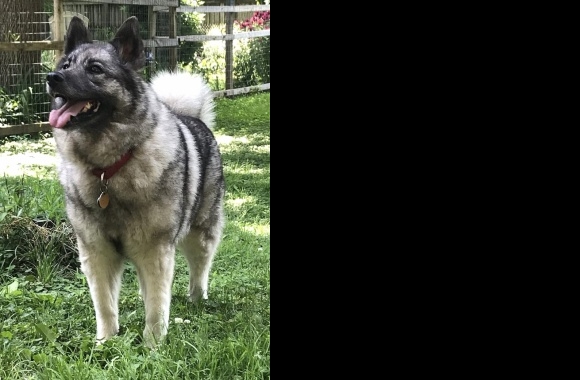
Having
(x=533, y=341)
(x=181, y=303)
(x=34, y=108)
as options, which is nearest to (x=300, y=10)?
(x=533, y=341)

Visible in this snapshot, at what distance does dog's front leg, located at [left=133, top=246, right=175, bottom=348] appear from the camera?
1646 mm

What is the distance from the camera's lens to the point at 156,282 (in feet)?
5.49

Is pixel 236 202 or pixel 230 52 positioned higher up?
pixel 230 52

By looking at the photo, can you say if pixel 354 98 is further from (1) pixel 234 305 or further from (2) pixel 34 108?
(2) pixel 34 108

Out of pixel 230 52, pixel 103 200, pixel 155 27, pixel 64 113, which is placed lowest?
pixel 103 200

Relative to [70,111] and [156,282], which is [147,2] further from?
[156,282]

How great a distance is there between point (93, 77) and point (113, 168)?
0.22 meters

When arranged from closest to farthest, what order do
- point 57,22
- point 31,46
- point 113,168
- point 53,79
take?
point 53,79
point 113,168
point 57,22
point 31,46

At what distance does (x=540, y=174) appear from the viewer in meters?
0.53

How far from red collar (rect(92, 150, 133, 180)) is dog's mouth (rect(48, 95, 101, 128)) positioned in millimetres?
135

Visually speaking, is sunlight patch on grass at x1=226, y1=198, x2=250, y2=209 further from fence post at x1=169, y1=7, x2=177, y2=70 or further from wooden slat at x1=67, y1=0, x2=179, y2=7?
wooden slat at x1=67, y1=0, x2=179, y2=7

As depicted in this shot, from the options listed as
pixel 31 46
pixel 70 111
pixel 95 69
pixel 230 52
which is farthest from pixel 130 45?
pixel 31 46

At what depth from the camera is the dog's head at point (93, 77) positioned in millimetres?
1464

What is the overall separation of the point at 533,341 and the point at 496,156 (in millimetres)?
157
